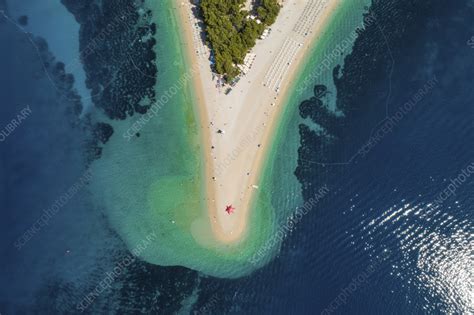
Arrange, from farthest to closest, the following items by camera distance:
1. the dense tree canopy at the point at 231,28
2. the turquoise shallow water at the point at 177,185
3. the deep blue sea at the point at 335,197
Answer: the dense tree canopy at the point at 231,28 → the turquoise shallow water at the point at 177,185 → the deep blue sea at the point at 335,197

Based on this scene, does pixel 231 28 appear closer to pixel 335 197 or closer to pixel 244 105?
pixel 244 105

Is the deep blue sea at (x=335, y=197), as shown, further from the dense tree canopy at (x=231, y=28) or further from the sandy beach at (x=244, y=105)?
the dense tree canopy at (x=231, y=28)

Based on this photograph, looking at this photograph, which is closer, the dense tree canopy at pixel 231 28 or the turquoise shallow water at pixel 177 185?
the turquoise shallow water at pixel 177 185

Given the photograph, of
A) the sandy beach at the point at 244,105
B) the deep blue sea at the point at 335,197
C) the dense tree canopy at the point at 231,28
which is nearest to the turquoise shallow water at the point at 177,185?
the sandy beach at the point at 244,105

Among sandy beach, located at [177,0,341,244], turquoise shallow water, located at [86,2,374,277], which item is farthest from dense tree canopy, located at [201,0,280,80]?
turquoise shallow water, located at [86,2,374,277]

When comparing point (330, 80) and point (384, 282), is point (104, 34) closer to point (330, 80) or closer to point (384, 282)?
point (330, 80)

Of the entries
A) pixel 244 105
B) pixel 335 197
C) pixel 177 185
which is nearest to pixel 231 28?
pixel 244 105
